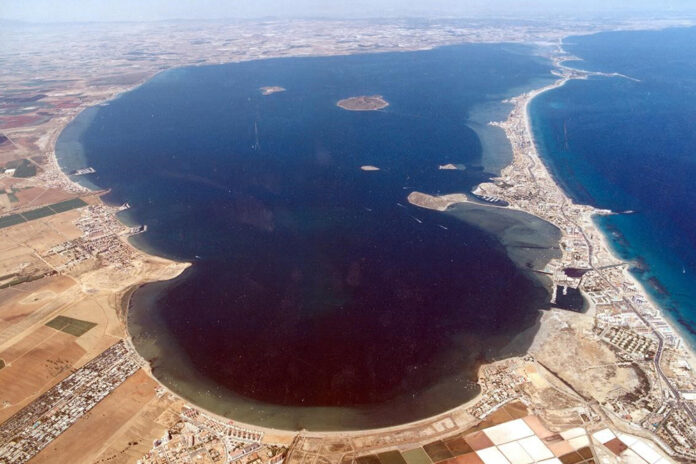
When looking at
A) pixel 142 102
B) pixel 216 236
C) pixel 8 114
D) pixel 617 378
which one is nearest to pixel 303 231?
pixel 216 236

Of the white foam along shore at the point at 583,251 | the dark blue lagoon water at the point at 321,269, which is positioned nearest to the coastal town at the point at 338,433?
the white foam along shore at the point at 583,251

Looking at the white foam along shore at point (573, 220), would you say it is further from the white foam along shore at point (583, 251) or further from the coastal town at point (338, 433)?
the coastal town at point (338, 433)

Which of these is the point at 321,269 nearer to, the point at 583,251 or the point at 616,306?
the point at 616,306

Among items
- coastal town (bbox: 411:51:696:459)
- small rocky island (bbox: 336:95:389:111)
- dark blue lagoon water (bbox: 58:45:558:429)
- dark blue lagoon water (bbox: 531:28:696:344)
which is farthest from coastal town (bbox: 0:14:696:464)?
small rocky island (bbox: 336:95:389:111)

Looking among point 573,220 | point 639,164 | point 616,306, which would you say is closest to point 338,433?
point 616,306

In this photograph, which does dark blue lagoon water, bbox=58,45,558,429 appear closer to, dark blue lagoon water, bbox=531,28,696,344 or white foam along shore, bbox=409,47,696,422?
white foam along shore, bbox=409,47,696,422

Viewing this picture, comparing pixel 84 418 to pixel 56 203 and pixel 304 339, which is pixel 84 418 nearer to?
pixel 304 339
